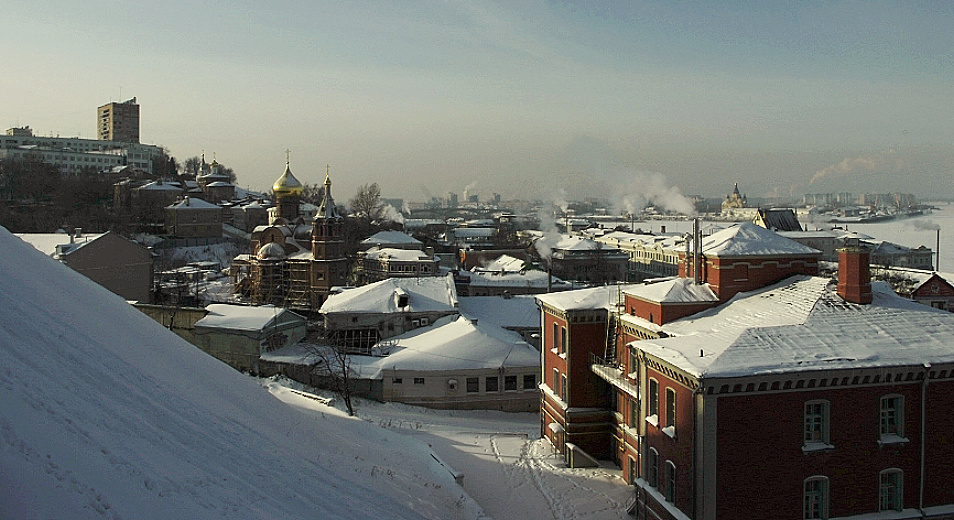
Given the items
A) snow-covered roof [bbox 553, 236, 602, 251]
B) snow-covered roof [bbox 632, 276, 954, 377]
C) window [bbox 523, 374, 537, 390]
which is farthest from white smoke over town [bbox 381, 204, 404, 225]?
snow-covered roof [bbox 632, 276, 954, 377]

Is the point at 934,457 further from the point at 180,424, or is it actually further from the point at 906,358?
the point at 180,424

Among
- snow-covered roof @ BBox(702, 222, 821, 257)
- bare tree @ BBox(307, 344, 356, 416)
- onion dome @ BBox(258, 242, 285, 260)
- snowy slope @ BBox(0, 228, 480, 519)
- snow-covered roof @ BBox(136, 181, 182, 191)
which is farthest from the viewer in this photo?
snow-covered roof @ BBox(136, 181, 182, 191)

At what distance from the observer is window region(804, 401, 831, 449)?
15.6m

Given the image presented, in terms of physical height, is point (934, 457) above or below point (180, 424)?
below

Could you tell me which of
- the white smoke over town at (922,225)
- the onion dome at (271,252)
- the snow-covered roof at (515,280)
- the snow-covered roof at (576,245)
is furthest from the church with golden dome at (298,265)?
the white smoke over town at (922,225)

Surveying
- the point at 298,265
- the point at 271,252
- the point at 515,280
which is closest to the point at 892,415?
the point at 515,280

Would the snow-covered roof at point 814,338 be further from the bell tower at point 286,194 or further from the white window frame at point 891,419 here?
the bell tower at point 286,194

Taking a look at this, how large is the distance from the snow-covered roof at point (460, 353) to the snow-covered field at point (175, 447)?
6.70 m

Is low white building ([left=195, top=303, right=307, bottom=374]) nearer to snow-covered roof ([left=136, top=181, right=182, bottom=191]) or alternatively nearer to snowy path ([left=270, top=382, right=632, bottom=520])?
snowy path ([left=270, top=382, right=632, bottom=520])

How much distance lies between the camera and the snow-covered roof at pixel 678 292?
815 inches

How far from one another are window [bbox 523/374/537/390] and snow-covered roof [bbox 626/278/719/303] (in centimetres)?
965

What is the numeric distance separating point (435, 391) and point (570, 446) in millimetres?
8333

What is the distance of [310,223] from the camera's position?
66938 mm

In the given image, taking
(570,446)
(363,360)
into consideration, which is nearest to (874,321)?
(570,446)
